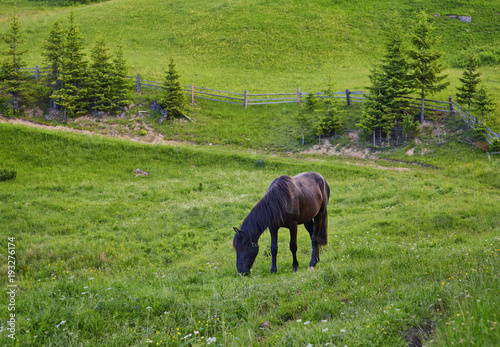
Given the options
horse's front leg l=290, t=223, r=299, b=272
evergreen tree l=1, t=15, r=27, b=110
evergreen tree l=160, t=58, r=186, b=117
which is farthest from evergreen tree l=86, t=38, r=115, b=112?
horse's front leg l=290, t=223, r=299, b=272

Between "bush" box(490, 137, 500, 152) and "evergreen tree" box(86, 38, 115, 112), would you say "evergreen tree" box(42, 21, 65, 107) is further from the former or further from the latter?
"bush" box(490, 137, 500, 152)

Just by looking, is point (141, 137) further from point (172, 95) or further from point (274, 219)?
point (274, 219)

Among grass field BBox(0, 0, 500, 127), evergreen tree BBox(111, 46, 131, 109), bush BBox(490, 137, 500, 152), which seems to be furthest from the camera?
grass field BBox(0, 0, 500, 127)

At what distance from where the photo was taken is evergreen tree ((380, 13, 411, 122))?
1038 inches

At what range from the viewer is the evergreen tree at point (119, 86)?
102 feet

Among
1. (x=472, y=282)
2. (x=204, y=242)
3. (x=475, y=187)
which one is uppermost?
(x=472, y=282)

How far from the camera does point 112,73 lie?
31.3 m

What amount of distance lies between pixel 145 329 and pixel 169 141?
2516cm

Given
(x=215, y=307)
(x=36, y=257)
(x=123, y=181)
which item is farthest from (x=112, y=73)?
(x=215, y=307)

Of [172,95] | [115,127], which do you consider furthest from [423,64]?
[115,127]

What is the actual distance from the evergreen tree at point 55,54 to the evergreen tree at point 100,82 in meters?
2.63

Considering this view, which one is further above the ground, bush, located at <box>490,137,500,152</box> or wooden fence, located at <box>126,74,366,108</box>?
wooden fence, located at <box>126,74,366,108</box>

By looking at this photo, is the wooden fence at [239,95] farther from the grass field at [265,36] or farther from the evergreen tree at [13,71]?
the grass field at [265,36]

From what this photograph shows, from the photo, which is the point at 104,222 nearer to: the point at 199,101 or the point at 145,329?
the point at 145,329
